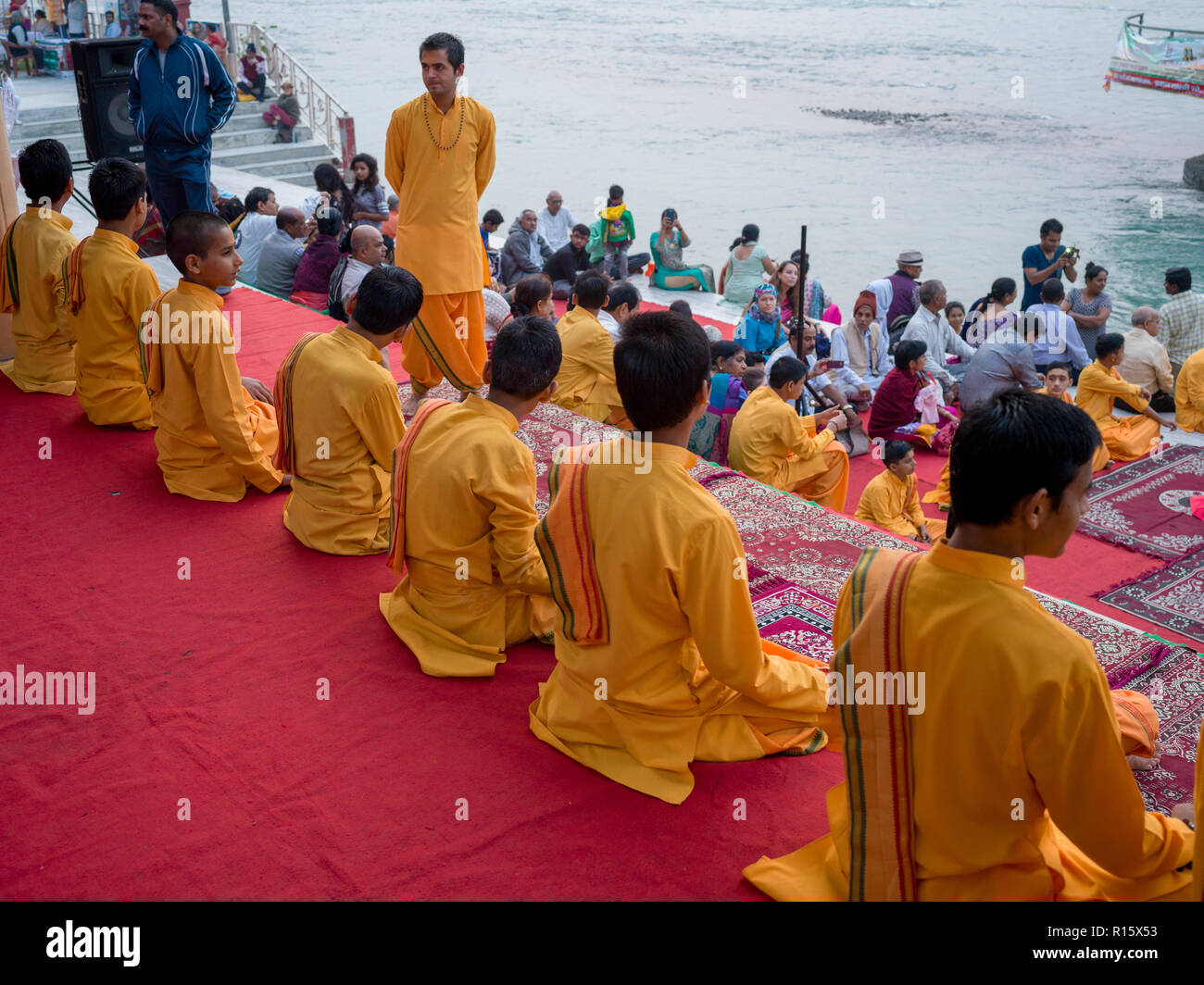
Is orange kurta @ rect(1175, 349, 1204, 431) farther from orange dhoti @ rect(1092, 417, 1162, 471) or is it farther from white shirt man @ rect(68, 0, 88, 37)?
white shirt man @ rect(68, 0, 88, 37)

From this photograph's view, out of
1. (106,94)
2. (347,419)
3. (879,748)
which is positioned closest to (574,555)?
(879,748)

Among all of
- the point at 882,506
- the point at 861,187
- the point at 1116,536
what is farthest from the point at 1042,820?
the point at 861,187

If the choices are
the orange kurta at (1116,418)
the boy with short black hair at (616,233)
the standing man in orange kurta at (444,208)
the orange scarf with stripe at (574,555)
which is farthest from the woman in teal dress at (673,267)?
the orange scarf with stripe at (574,555)

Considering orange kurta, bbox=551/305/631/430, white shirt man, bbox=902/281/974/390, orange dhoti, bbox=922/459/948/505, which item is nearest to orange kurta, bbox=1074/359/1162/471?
white shirt man, bbox=902/281/974/390

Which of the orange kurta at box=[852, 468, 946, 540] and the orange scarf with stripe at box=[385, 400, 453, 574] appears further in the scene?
the orange kurta at box=[852, 468, 946, 540]

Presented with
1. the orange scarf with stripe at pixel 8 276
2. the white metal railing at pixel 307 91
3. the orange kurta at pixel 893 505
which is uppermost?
the white metal railing at pixel 307 91

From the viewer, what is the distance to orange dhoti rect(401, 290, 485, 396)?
5.21m

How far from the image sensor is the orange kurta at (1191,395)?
7.55 m

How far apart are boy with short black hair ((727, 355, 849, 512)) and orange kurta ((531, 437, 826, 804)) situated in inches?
115

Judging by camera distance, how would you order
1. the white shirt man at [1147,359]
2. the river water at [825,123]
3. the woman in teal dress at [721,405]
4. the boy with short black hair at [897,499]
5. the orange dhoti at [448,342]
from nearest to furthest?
the orange dhoti at [448,342] < the boy with short black hair at [897,499] < the woman in teal dress at [721,405] < the white shirt man at [1147,359] < the river water at [825,123]

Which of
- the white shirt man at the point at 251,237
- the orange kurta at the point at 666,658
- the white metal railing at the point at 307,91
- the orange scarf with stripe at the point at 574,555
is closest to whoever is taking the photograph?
the orange kurta at the point at 666,658

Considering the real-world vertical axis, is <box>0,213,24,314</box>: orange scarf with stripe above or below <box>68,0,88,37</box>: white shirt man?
below

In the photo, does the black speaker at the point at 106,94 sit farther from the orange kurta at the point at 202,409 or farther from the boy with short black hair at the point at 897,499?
the boy with short black hair at the point at 897,499

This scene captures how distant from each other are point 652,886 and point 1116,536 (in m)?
4.48
